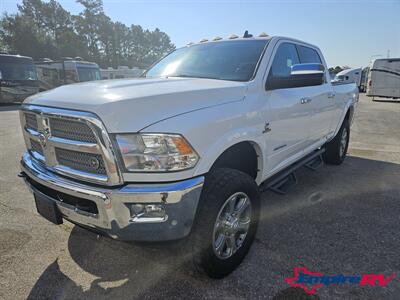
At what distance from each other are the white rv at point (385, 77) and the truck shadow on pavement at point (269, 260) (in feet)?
63.9

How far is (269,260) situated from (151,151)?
151cm

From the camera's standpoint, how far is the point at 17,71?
17500mm

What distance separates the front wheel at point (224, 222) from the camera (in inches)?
86.8

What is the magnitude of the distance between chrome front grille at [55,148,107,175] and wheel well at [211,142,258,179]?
104 cm

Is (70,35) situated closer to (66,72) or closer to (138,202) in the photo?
(66,72)

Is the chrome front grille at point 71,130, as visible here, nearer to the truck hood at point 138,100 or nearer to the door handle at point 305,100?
the truck hood at point 138,100

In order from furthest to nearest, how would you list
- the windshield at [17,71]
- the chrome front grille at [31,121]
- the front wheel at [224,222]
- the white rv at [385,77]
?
the white rv at [385,77] → the windshield at [17,71] → the chrome front grille at [31,121] → the front wheel at [224,222]

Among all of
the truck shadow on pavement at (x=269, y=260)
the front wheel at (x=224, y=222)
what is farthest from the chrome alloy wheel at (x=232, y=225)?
the truck shadow on pavement at (x=269, y=260)

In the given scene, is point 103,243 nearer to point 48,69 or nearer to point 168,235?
point 168,235

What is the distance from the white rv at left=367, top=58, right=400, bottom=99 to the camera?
1991 centimetres

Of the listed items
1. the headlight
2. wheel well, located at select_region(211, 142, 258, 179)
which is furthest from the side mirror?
the headlight

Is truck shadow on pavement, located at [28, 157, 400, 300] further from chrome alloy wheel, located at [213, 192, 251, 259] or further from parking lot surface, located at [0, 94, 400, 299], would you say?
chrome alloy wheel, located at [213, 192, 251, 259]

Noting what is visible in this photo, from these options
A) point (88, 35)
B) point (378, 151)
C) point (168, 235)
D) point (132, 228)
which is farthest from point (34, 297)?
point (88, 35)

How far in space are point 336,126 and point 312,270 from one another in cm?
325
